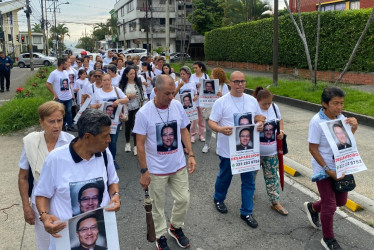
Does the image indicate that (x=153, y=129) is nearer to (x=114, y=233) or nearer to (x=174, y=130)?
(x=174, y=130)

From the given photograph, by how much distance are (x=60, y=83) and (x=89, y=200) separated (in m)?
6.78

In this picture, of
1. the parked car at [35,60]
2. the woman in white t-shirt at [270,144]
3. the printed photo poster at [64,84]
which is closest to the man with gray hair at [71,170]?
the woman in white t-shirt at [270,144]

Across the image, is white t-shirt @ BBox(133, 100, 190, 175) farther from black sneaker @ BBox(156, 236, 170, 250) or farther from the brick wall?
the brick wall

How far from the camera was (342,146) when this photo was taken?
3.69m

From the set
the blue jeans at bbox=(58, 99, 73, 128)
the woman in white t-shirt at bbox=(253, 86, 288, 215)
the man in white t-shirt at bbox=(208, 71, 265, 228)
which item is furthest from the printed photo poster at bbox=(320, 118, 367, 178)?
the blue jeans at bbox=(58, 99, 73, 128)

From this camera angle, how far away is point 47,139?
120 inches

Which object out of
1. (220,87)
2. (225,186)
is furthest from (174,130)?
(220,87)

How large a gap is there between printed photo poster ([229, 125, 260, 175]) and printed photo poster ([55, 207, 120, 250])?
2072 millimetres

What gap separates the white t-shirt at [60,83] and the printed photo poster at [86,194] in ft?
22.2

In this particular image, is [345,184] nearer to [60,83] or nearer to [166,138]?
[166,138]

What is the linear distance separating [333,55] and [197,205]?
14563 mm

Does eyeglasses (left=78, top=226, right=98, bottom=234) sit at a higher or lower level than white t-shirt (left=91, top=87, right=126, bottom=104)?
lower

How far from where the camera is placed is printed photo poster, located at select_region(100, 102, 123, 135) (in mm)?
6285

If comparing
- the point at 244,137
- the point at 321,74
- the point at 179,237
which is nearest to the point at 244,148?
the point at 244,137
